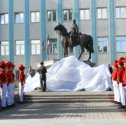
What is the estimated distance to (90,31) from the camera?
157 feet

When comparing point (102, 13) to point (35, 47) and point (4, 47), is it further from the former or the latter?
point (4, 47)

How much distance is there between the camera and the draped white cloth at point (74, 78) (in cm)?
2650

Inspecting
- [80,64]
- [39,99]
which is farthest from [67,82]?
[39,99]

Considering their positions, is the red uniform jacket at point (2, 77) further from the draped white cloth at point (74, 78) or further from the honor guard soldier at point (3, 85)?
the draped white cloth at point (74, 78)

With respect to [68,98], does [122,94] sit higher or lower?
higher

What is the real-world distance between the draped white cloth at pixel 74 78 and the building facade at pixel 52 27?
755 inches

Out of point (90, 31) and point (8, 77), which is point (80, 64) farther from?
point (90, 31)

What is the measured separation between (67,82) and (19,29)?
77.0ft

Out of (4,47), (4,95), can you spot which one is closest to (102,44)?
(4,47)

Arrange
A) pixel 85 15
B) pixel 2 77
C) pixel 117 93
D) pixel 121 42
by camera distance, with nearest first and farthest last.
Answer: pixel 2 77, pixel 117 93, pixel 121 42, pixel 85 15

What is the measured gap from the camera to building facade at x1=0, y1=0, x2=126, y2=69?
156 ft

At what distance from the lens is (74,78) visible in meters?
27.2

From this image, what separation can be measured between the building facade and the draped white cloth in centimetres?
1917

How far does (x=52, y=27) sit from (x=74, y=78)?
2214cm
